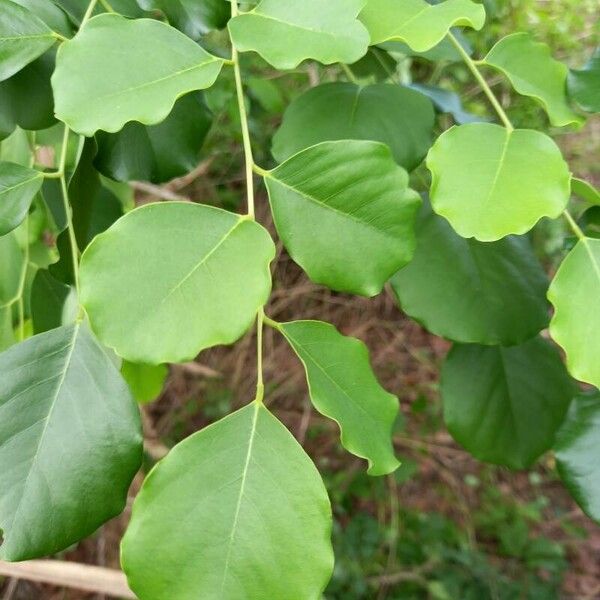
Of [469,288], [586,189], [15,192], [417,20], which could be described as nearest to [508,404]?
[469,288]

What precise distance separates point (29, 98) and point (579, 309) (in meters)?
0.43

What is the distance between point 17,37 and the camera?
0.46 metres

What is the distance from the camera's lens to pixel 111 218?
2.17 ft

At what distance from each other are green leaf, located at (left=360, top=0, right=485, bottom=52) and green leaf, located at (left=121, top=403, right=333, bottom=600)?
11.3 inches

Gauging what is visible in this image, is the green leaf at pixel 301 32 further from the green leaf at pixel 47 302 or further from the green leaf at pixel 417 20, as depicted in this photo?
the green leaf at pixel 47 302

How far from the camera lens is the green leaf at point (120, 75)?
0.41 metres

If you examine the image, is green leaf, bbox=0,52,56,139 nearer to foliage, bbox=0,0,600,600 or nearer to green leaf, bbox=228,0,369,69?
foliage, bbox=0,0,600,600

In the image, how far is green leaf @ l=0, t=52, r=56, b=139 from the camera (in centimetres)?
51

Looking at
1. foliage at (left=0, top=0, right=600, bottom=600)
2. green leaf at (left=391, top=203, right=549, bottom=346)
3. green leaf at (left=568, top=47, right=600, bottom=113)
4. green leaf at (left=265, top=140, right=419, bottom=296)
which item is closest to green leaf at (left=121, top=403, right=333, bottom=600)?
foliage at (left=0, top=0, right=600, bottom=600)

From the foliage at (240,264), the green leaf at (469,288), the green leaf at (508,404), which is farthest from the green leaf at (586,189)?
the green leaf at (508,404)

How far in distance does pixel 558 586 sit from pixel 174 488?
5.80 feet

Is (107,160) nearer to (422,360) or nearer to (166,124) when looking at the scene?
(166,124)

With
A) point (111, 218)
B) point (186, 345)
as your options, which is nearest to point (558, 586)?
point (111, 218)

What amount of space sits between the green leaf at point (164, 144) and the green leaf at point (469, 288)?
0.70ft
